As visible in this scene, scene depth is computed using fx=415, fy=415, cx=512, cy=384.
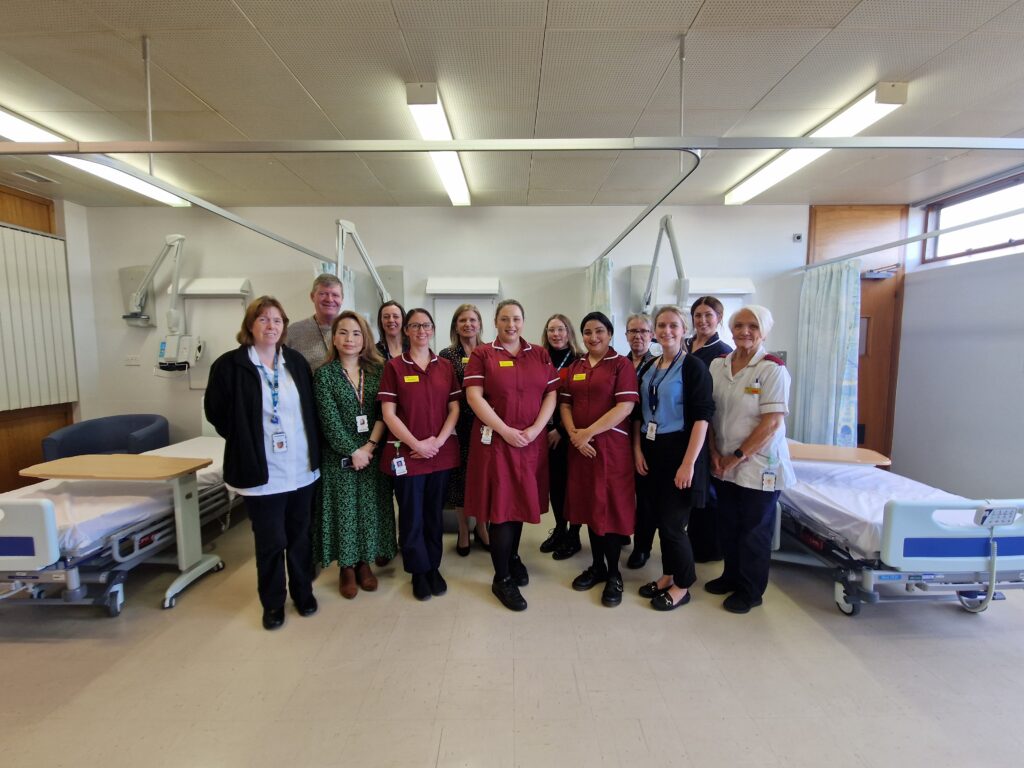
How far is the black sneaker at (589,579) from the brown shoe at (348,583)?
1279 millimetres

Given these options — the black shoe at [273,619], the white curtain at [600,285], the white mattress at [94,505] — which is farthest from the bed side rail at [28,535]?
the white curtain at [600,285]

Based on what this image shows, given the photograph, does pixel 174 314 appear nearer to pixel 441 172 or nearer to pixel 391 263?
pixel 391 263

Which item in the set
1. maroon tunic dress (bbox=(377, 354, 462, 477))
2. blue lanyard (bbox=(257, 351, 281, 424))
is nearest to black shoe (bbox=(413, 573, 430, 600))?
maroon tunic dress (bbox=(377, 354, 462, 477))

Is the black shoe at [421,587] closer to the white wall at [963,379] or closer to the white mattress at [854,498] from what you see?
the white mattress at [854,498]

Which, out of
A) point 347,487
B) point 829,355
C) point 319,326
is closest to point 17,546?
point 347,487

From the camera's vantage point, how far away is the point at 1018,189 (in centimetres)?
389

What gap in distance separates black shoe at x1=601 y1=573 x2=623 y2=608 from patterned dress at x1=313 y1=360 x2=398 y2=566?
50.1 inches

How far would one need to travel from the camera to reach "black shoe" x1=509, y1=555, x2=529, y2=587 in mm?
2490

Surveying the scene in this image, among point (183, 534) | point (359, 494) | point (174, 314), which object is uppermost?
point (174, 314)

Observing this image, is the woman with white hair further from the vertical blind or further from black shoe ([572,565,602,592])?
the vertical blind

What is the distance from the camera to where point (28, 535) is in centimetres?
194

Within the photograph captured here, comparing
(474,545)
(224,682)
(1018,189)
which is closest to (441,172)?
(474,545)

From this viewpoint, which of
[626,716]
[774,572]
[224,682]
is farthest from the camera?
[774,572]

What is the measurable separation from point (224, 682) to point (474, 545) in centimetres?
156
